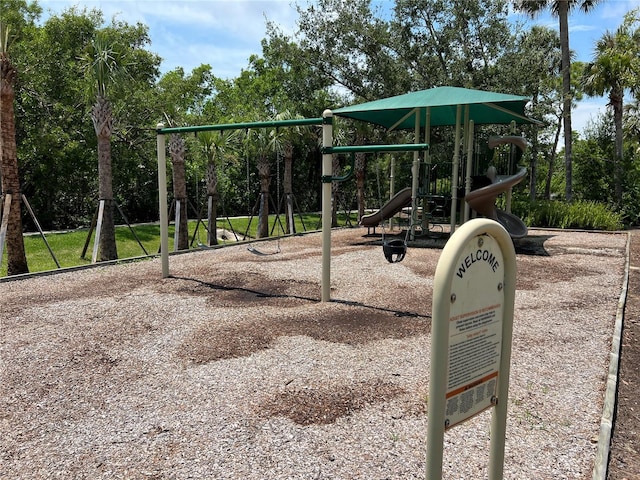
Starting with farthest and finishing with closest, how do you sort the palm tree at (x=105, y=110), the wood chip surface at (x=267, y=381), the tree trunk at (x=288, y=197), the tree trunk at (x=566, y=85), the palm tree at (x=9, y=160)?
the tree trunk at (x=566, y=85), the tree trunk at (x=288, y=197), the palm tree at (x=105, y=110), the palm tree at (x=9, y=160), the wood chip surface at (x=267, y=381)

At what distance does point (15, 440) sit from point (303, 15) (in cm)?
1780

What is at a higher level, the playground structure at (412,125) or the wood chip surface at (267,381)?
the playground structure at (412,125)

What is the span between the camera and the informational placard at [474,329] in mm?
1607

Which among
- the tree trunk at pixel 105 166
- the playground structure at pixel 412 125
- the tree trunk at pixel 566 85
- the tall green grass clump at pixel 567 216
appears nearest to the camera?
the playground structure at pixel 412 125

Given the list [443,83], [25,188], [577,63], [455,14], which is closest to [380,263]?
[443,83]

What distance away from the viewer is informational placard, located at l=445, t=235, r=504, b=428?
161 cm

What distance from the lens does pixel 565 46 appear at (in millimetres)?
18234

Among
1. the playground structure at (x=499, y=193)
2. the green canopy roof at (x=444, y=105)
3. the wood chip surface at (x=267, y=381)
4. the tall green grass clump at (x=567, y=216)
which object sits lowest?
the wood chip surface at (x=267, y=381)

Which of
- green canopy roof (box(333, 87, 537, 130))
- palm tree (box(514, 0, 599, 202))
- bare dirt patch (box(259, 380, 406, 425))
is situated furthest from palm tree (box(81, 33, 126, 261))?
palm tree (box(514, 0, 599, 202))

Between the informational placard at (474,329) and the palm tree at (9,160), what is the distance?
8.20m

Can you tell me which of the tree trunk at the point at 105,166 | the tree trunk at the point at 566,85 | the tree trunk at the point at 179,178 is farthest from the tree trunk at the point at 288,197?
the tree trunk at the point at 566,85

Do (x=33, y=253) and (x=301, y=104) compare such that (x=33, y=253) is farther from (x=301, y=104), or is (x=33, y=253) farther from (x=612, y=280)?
(x=612, y=280)

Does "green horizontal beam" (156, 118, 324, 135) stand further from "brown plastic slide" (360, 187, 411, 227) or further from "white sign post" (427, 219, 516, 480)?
"brown plastic slide" (360, 187, 411, 227)

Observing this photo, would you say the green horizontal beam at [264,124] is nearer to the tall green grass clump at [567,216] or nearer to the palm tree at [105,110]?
the palm tree at [105,110]
